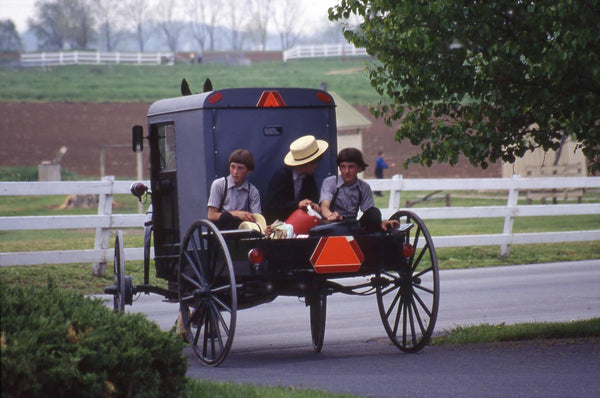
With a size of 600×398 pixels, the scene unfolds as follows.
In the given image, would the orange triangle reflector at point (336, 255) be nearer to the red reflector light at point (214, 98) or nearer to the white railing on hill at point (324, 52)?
the red reflector light at point (214, 98)

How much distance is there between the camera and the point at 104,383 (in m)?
5.66

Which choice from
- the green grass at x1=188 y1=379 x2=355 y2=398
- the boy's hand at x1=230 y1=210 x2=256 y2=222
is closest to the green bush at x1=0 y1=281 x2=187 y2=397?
the green grass at x1=188 y1=379 x2=355 y2=398

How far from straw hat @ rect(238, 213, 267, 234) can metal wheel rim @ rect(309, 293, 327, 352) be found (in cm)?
99

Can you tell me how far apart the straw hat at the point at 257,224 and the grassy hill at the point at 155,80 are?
52.7 meters

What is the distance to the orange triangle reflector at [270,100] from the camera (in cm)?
1048

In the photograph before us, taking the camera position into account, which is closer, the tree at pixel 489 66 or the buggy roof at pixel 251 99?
the tree at pixel 489 66

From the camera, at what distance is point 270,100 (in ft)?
34.6

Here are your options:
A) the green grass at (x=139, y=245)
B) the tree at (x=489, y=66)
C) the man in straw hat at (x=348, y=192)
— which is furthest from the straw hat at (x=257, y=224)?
the green grass at (x=139, y=245)

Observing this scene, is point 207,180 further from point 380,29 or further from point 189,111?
point 380,29

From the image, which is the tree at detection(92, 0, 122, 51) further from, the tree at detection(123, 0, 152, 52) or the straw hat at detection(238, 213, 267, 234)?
the straw hat at detection(238, 213, 267, 234)

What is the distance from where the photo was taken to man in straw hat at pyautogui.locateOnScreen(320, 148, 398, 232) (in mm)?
9867

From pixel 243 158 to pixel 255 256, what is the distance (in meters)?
1.10

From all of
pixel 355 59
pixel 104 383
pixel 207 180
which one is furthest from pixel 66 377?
pixel 355 59

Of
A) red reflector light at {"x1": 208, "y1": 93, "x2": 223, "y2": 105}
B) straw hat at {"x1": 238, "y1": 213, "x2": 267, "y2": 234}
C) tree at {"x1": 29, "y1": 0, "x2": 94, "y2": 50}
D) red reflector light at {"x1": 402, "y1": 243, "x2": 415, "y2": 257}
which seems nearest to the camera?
straw hat at {"x1": 238, "y1": 213, "x2": 267, "y2": 234}
